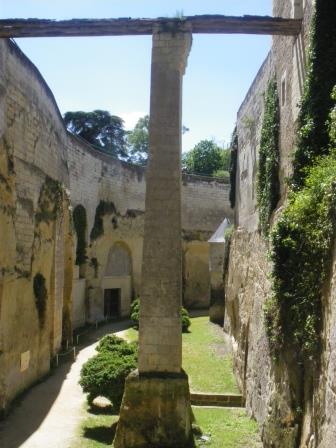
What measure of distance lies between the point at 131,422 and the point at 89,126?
111 feet

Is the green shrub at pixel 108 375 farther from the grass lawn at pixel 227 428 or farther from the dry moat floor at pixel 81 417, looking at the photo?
the grass lawn at pixel 227 428

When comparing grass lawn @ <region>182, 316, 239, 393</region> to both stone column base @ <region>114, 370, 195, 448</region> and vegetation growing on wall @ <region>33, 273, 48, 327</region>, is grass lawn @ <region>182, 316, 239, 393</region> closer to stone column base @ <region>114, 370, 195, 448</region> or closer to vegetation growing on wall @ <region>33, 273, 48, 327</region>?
stone column base @ <region>114, 370, 195, 448</region>

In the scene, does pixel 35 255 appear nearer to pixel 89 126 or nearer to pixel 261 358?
pixel 261 358

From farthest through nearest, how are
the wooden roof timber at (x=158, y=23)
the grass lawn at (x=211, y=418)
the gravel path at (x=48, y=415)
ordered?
the gravel path at (x=48, y=415) < the grass lawn at (x=211, y=418) < the wooden roof timber at (x=158, y=23)

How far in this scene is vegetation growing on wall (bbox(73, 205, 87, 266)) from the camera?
22.8m

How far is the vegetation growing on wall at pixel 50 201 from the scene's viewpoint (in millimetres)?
14945

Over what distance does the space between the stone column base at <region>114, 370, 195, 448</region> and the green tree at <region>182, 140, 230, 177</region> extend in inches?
1465

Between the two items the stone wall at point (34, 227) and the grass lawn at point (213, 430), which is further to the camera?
the stone wall at point (34, 227)

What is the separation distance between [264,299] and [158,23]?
5.81 m

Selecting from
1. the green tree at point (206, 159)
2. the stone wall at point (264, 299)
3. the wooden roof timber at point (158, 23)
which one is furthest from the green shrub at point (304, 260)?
the green tree at point (206, 159)

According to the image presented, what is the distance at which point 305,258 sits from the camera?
7211 millimetres

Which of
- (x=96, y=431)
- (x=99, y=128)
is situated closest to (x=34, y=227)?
(x=96, y=431)

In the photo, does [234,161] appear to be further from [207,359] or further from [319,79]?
[319,79]

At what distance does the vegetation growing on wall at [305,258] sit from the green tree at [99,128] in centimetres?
3284
